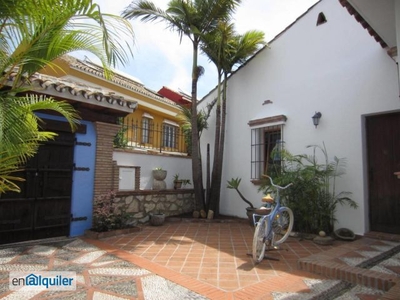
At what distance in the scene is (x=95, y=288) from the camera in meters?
3.27

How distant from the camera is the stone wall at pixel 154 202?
715cm

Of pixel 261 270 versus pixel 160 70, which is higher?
pixel 160 70

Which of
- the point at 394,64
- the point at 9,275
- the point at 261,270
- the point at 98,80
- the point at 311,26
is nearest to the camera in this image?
the point at 9,275

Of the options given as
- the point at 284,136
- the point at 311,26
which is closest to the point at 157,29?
the point at 311,26

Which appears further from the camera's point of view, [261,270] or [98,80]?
[98,80]

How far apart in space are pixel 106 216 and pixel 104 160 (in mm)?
1296

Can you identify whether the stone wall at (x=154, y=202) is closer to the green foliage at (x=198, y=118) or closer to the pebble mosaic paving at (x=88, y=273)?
the pebble mosaic paving at (x=88, y=273)

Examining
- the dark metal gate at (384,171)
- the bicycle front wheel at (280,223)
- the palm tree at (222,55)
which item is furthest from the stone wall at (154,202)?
the dark metal gate at (384,171)

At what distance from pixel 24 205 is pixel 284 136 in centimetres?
619

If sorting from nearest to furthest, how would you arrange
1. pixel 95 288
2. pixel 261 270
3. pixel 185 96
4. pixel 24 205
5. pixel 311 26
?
1. pixel 95 288
2. pixel 261 270
3. pixel 24 205
4. pixel 311 26
5. pixel 185 96

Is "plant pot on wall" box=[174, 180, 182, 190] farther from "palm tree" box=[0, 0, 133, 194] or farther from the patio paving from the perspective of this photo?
"palm tree" box=[0, 0, 133, 194]

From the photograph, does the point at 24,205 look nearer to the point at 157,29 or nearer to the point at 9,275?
the point at 9,275

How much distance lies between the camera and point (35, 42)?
274 centimetres

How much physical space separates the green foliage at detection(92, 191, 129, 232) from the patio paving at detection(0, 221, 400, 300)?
15.6 inches
